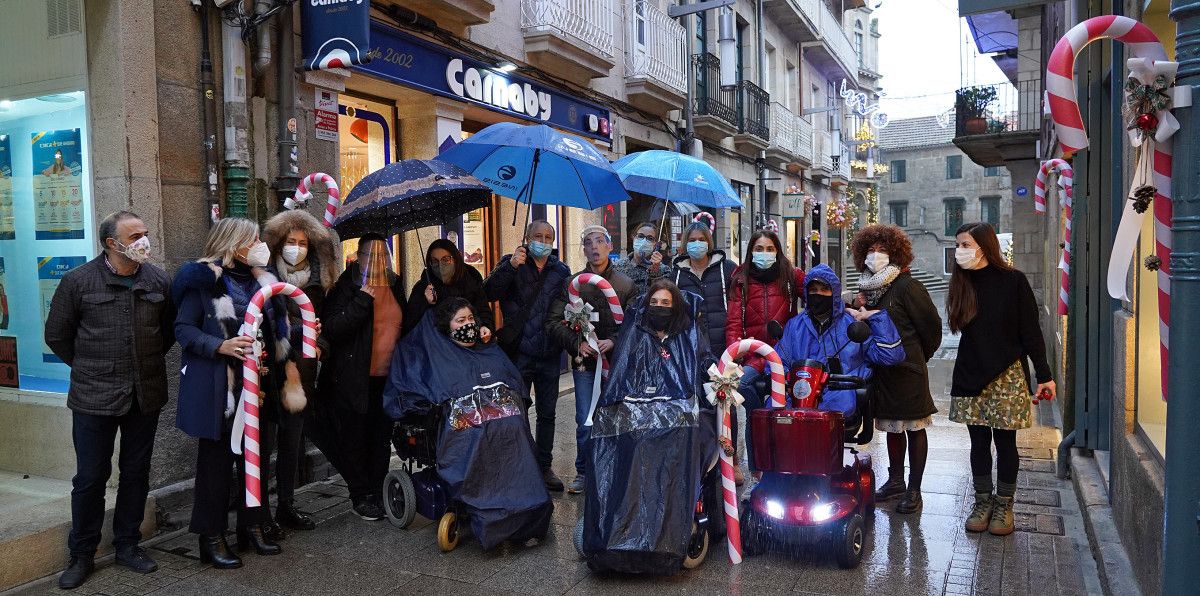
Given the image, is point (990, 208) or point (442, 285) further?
point (990, 208)

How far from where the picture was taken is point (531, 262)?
20.9ft

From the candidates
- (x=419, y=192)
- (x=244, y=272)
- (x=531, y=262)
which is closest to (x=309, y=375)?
(x=244, y=272)

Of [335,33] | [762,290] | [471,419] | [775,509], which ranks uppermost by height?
[335,33]

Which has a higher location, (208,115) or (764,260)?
(208,115)

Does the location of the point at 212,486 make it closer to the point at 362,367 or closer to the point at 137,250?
the point at 362,367

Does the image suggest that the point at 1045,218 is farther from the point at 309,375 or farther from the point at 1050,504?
the point at 309,375

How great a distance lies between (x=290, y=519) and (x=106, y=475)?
3.83 ft

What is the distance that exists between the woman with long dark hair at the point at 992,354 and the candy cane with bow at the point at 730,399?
1.22 m

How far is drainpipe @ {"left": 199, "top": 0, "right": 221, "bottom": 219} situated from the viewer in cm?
621

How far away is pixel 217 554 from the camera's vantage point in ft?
16.3

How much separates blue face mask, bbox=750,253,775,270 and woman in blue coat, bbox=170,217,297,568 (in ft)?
10.4

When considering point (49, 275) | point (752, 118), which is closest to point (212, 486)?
point (49, 275)

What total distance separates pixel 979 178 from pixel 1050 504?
4616 centimetres

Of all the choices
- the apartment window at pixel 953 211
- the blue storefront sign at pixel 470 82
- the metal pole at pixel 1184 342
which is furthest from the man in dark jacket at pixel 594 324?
the apartment window at pixel 953 211
